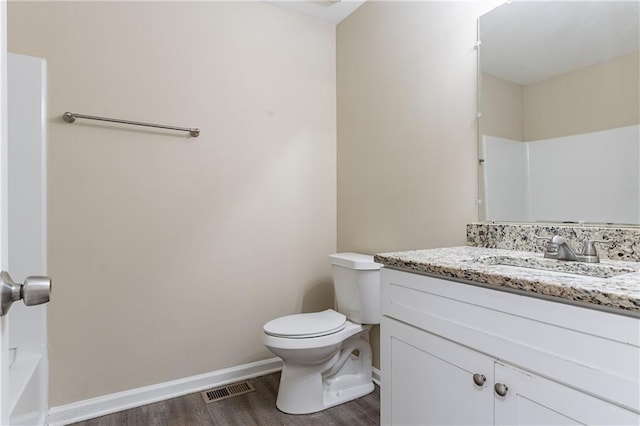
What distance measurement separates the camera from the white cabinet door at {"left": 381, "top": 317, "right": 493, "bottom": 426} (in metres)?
0.97

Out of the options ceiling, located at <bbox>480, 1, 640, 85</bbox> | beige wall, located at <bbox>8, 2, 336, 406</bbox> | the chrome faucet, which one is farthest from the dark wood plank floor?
ceiling, located at <bbox>480, 1, 640, 85</bbox>

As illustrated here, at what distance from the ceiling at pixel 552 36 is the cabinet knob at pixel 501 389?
111 centimetres

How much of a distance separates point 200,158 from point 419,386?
162cm

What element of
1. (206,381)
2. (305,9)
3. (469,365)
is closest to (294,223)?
(206,381)

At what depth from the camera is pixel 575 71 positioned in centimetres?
129

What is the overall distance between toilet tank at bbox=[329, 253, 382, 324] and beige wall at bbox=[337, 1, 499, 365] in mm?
249

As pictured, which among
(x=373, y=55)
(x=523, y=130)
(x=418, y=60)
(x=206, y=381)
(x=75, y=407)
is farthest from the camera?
(x=373, y=55)

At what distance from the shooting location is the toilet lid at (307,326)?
173cm

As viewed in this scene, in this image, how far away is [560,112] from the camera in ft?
4.38

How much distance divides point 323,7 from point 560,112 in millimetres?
1639

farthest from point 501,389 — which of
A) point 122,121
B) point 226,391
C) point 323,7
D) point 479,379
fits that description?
point 323,7

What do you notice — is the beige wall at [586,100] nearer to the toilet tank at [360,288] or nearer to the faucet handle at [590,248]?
the faucet handle at [590,248]

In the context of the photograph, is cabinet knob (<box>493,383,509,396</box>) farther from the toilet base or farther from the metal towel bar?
the metal towel bar

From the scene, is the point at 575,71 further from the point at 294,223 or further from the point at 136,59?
the point at 136,59
